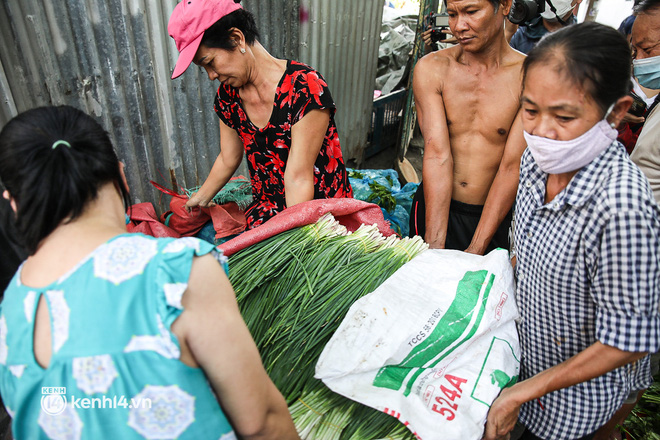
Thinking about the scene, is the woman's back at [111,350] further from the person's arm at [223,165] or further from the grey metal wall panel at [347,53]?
the grey metal wall panel at [347,53]

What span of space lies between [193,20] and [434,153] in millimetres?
1294

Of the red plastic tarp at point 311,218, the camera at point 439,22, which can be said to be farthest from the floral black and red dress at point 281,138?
the camera at point 439,22

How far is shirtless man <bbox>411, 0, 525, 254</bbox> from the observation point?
2.00m

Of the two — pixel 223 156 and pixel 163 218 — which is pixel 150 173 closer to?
pixel 163 218

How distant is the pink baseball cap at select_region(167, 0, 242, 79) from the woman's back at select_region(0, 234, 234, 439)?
111cm

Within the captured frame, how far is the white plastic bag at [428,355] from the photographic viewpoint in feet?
3.78

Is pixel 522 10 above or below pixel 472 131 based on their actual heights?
above

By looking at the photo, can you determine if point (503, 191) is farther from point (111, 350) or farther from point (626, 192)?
point (111, 350)

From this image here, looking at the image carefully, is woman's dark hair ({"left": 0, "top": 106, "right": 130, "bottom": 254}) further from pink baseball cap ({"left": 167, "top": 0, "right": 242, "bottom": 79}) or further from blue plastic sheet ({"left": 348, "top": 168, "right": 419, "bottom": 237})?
blue plastic sheet ({"left": 348, "top": 168, "right": 419, "bottom": 237})

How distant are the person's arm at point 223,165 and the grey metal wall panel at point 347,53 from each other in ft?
5.94

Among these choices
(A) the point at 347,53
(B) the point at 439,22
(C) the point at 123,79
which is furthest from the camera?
(A) the point at 347,53

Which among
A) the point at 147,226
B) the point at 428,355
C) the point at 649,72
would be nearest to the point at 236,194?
the point at 147,226

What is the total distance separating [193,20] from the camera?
1662 millimetres

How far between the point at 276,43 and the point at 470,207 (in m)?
2.18
